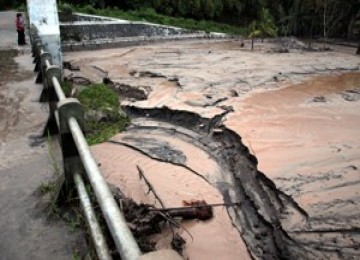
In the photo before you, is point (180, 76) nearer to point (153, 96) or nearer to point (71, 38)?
point (153, 96)

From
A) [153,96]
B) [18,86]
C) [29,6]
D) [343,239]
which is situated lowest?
[343,239]

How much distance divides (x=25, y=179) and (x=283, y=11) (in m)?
23.6

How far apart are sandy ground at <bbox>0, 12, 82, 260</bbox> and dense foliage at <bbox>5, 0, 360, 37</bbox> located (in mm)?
16996

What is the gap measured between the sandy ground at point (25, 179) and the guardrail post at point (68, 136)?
0.38m

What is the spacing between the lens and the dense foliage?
1997 centimetres

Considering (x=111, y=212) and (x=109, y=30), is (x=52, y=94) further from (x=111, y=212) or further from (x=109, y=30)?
(x=109, y=30)

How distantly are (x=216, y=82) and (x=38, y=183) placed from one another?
258 inches

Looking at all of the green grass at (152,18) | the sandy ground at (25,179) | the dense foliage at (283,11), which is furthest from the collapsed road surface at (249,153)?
the dense foliage at (283,11)

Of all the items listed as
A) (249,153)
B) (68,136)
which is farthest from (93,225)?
(249,153)

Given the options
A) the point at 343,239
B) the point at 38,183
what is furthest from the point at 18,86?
the point at 343,239

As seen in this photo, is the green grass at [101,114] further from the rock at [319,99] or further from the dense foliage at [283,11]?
the dense foliage at [283,11]

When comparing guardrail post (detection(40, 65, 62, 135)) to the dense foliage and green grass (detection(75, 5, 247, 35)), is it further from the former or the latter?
the dense foliage

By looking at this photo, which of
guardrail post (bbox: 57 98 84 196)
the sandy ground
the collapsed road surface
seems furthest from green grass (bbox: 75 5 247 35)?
guardrail post (bbox: 57 98 84 196)

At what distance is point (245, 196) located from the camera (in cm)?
450
